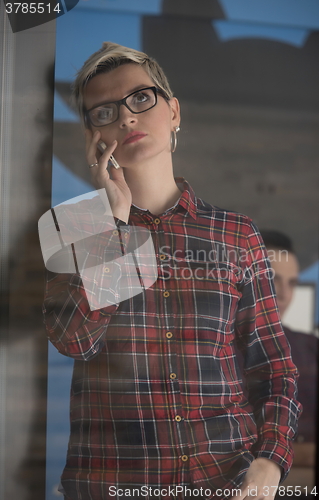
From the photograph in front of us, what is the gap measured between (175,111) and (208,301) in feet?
1.33

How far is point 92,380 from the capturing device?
835mm

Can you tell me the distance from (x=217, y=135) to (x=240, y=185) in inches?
4.6

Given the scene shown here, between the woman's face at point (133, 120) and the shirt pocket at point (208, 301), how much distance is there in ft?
0.83

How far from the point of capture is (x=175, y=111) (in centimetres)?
86

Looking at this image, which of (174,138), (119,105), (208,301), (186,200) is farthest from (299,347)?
(119,105)

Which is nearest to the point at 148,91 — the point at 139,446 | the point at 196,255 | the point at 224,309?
the point at 196,255

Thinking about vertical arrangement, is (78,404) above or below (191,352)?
below

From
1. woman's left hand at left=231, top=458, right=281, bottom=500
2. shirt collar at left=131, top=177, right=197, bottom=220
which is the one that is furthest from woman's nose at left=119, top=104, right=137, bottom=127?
woman's left hand at left=231, top=458, right=281, bottom=500

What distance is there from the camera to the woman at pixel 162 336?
2.74 feet

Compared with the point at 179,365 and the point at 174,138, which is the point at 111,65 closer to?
the point at 174,138

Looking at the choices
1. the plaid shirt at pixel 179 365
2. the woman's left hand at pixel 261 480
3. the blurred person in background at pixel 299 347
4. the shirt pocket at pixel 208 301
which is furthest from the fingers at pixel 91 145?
the woman's left hand at pixel 261 480

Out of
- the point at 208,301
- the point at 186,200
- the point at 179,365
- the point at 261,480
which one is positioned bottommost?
the point at 261,480

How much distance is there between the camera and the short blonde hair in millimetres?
835

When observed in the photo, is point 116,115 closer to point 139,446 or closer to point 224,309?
point 224,309
